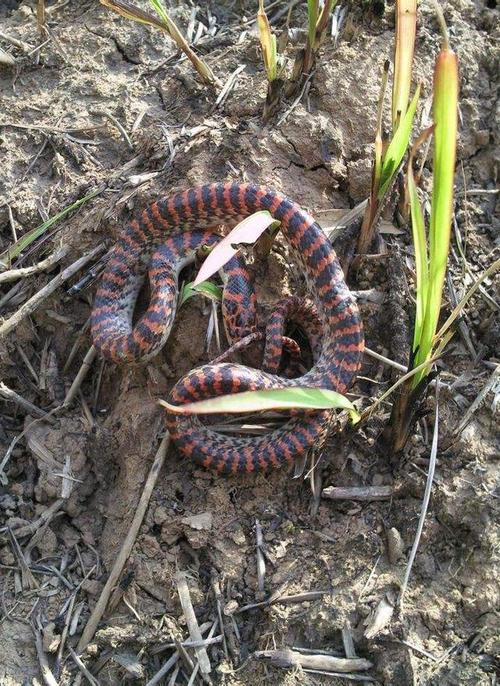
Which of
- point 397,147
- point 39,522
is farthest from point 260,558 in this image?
point 397,147

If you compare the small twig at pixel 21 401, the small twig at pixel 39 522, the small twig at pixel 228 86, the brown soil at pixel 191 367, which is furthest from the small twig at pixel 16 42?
the small twig at pixel 39 522

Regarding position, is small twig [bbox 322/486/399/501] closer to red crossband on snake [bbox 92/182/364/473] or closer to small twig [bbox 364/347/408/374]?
red crossband on snake [bbox 92/182/364/473]

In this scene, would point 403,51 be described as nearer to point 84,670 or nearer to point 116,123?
point 116,123

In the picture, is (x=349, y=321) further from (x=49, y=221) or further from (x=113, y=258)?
(x=49, y=221)

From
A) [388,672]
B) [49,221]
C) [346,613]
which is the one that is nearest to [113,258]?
[49,221]

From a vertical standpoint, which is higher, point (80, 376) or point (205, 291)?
point (205, 291)
